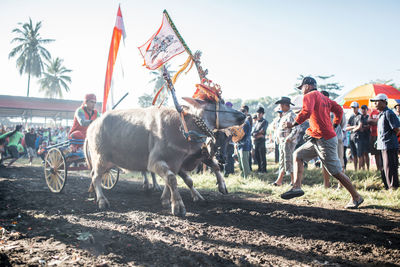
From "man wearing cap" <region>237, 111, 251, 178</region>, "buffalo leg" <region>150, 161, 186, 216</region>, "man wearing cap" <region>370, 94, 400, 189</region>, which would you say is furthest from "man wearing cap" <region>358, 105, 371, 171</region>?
"buffalo leg" <region>150, 161, 186, 216</region>

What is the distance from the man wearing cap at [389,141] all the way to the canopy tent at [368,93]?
5510 millimetres

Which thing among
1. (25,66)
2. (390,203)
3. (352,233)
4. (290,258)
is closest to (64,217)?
(290,258)

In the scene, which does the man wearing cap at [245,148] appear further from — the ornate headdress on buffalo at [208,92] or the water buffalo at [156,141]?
the ornate headdress on buffalo at [208,92]

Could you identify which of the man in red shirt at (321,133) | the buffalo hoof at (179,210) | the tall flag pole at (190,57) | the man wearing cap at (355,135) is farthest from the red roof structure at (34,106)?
the man in red shirt at (321,133)

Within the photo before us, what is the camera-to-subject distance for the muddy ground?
2.84 m

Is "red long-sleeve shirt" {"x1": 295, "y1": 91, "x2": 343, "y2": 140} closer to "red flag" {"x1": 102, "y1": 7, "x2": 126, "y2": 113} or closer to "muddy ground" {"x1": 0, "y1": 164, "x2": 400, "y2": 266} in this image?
"muddy ground" {"x1": 0, "y1": 164, "x2": 400, "y2": 266}

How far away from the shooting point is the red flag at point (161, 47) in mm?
5336

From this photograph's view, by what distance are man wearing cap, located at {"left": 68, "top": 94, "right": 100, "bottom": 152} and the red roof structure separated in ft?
77.6

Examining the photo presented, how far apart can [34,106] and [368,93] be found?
28630 millimetres

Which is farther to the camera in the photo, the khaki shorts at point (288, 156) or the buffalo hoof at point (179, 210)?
the khaki shorts at point (288, 156)

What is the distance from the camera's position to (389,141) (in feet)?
20.2

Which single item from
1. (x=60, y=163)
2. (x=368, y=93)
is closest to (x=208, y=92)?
(x=60, y=163)

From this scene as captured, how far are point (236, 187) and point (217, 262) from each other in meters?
4.65

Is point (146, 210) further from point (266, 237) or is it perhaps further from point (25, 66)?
point (25, 66)
